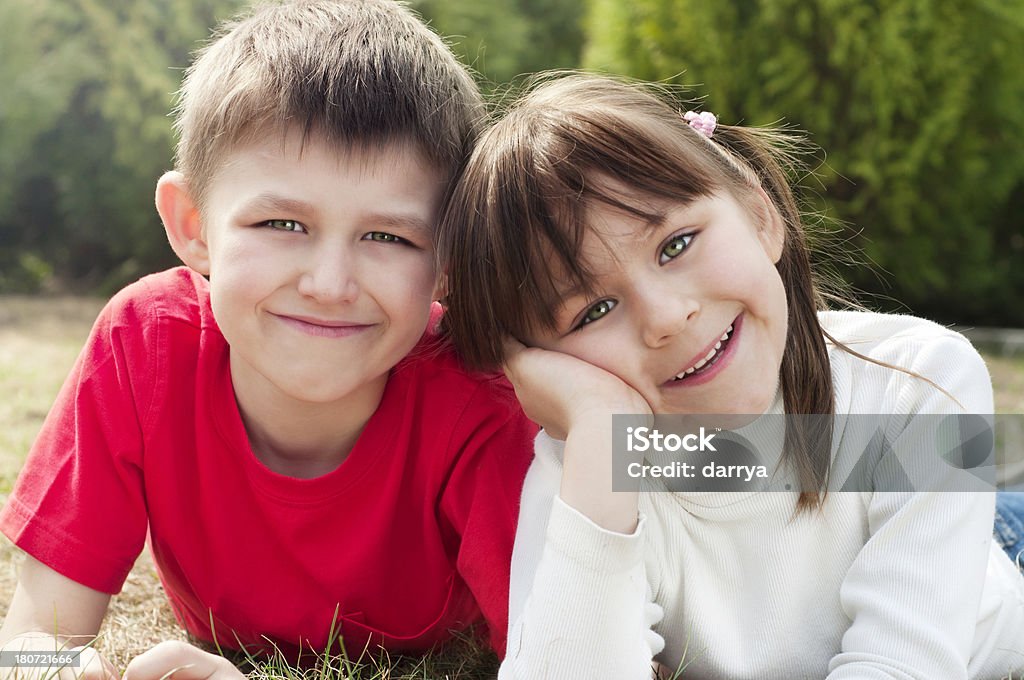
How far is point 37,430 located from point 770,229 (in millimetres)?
2866

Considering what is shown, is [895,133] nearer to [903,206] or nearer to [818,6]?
[903,206]

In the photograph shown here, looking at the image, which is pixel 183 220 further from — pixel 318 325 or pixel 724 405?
pixel 724 405

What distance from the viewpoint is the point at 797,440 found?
192 cm

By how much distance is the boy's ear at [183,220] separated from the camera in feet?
6.88

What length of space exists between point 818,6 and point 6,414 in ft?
12.1

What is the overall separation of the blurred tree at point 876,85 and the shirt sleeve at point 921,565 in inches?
114

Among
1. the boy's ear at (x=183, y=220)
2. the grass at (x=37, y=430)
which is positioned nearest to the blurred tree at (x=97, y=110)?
the grass at (x=37, y=430)

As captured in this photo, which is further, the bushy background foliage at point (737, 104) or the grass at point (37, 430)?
the bushy background foliage at point (737, 104)

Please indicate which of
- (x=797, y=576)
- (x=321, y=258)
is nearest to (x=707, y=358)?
(x=797, y=576)

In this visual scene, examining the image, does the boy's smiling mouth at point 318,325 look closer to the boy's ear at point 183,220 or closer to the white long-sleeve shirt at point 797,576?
the boy's ear at point 183,220

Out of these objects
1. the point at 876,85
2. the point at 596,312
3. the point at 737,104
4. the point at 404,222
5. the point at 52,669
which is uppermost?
the point at 404,222

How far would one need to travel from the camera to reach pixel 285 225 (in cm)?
189

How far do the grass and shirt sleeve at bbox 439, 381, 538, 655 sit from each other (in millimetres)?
172

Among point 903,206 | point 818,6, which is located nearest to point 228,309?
point 818,6
